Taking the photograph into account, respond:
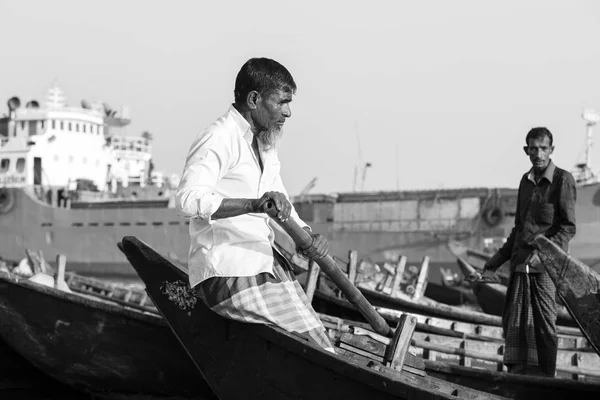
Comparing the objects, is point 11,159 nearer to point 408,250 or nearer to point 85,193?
point 85,193

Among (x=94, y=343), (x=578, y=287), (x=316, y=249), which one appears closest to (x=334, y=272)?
(x=316, y=249)

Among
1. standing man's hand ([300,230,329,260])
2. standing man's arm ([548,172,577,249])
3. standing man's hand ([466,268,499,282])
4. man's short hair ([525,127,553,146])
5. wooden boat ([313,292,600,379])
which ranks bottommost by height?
wooden boat ([313,292,600,379])

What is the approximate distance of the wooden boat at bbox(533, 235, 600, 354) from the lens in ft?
16.0

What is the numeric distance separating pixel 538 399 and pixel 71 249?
31293 millimetres

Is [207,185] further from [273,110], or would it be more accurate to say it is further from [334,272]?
[334,272]

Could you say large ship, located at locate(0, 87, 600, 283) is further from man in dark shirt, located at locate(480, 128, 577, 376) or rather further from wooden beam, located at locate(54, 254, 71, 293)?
man in dark shirt, located at locate(480, 128, 577, 376)

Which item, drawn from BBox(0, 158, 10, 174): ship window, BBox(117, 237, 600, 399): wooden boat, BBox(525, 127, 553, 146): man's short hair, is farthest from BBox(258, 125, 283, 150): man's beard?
BBox(0, 158, 10, 174): ship window

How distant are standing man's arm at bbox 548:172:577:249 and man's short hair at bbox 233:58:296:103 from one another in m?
2.75

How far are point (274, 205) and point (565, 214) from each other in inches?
121

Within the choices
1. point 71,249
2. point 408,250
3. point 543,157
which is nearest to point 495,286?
point 543,157

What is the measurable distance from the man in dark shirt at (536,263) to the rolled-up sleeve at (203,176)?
2923 millimetres

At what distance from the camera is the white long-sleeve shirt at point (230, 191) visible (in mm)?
3684

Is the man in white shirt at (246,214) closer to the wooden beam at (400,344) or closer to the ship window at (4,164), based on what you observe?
the wooden beam at (400,344)

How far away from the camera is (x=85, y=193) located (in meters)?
35.0
